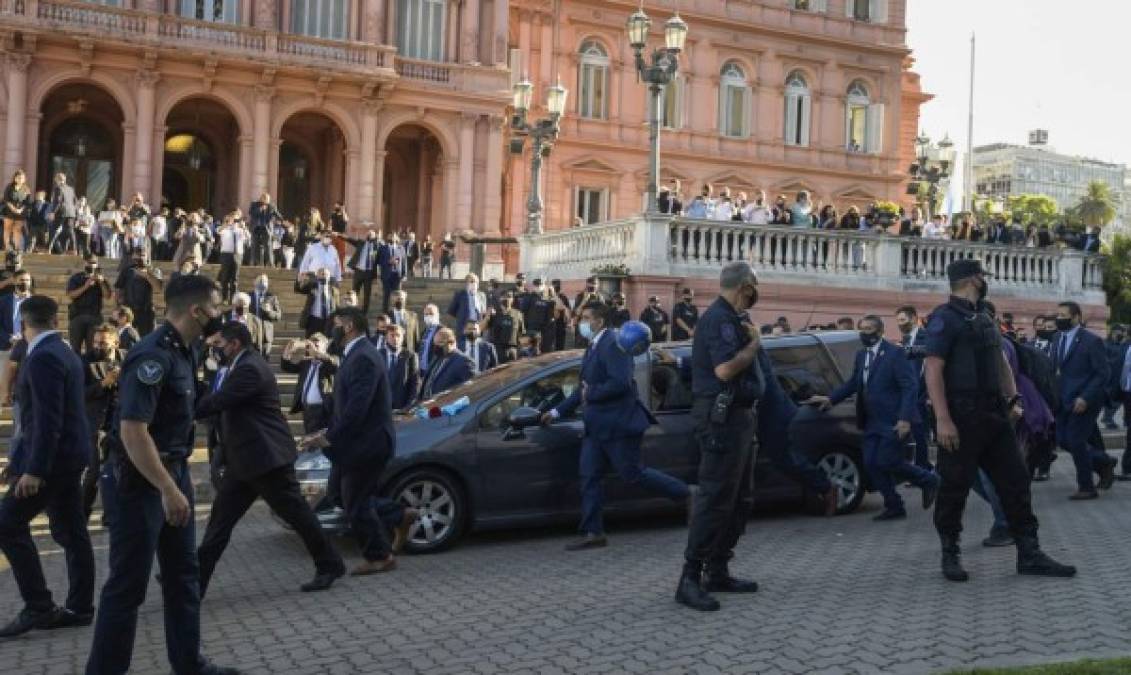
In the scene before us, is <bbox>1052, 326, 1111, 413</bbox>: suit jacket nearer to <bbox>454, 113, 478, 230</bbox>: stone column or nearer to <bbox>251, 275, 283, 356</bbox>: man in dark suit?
<bbox>251, 275, 283, 356</bbox>: man in dark suit

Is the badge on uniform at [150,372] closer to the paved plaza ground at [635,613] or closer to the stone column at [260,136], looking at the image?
the paved plaza ground at [635,613]

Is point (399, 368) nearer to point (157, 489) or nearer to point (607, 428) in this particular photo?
point (607, 428)

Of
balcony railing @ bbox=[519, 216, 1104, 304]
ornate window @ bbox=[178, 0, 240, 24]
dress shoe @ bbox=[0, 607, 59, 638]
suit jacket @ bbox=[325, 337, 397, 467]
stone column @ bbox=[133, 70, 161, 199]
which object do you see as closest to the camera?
dress shoe @ bbox=[0, 607, 59, 638]

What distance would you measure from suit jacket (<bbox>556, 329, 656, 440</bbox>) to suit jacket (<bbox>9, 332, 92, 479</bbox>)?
3884 mm

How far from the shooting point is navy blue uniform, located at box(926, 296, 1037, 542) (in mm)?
7719

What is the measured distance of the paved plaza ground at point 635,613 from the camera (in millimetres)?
6078

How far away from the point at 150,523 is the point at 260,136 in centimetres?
2893

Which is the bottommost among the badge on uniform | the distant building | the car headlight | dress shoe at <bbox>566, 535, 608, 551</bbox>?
dress shoe at <bbox>566, 535, 608, 551</bbox>

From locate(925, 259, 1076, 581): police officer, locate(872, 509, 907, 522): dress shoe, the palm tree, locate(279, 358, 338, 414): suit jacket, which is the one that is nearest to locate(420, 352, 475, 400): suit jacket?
locate(279, 358, 338, 414): suit jacket

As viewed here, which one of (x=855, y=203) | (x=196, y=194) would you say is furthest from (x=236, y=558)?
(x=855, y=203)

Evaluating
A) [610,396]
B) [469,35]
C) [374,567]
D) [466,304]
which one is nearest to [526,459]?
[610,396]

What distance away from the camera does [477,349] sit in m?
15.4

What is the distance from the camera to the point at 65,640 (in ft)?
21.8

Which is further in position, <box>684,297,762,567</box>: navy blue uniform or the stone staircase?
the stone staircase
